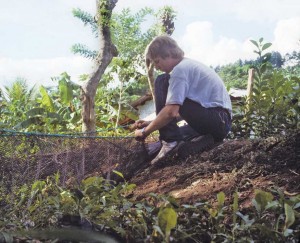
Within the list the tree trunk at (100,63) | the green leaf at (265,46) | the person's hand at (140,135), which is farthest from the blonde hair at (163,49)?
the tree trunk at (100,63)

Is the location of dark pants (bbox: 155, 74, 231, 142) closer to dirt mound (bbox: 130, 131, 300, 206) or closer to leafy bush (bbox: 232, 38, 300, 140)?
dirt mound (bbox: 130, 131, 300, 206)

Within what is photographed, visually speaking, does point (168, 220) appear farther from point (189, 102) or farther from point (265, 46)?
point (265, 46)

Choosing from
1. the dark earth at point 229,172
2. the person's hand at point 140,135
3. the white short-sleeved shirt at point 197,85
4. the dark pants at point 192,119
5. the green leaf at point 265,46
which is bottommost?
the dark earth at point 229,172

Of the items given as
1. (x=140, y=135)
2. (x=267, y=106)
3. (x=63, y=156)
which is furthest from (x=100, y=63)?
(x=63, y=156)

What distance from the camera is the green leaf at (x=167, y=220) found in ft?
4.14

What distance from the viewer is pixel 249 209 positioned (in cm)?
192

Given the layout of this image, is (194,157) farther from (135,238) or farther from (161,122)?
(135,238)

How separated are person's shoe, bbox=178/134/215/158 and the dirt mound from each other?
3.1 inches

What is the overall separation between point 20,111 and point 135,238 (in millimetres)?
7443

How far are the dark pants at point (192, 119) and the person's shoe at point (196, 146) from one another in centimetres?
6

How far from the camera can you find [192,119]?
362 cm

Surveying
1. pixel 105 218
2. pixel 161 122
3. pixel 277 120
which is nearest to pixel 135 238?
pixel 105 218

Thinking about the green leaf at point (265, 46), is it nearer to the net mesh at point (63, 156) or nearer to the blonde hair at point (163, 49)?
the blonde hair at point (163, 49)

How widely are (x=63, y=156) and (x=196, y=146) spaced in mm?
1121
